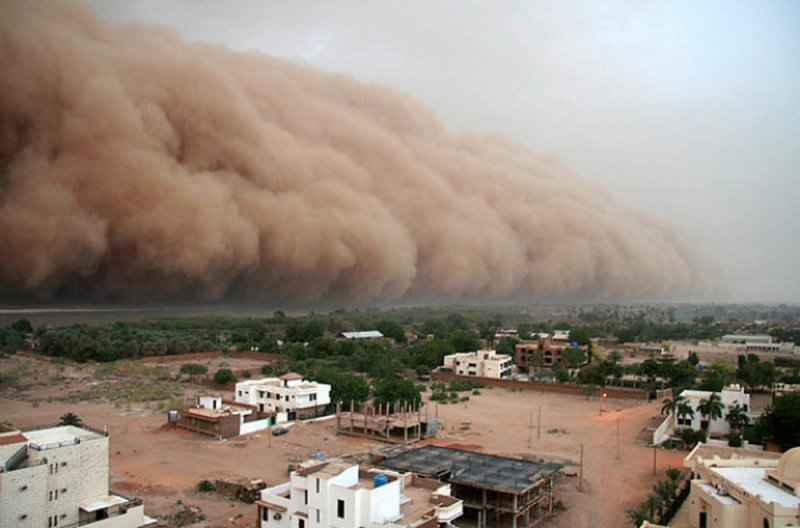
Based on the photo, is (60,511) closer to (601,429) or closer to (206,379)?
(601,429)

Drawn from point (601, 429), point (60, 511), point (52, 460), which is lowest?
point (601, 429)

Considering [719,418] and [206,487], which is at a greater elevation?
[719,418]

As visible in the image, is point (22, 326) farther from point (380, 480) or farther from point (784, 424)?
point (784, 424)

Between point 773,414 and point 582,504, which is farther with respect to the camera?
point 773,414

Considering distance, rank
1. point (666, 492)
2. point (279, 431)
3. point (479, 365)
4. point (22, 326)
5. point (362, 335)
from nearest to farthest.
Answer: point (666, 492)
point (279, 431)
point (479, 365)
point (362, 335)
point (22, 326)

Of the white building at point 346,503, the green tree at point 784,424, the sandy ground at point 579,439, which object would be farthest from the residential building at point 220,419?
the green tree at point 784,424

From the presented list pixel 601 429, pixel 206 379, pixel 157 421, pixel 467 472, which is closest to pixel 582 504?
pixel 467 472

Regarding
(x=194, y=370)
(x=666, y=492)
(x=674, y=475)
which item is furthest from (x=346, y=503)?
(x=194, y=370)
